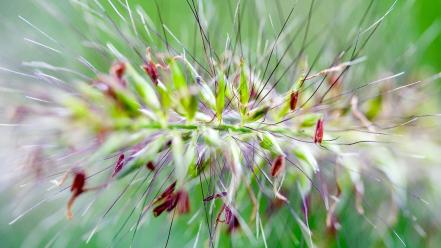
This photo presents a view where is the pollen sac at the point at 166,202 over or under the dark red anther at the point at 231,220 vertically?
over

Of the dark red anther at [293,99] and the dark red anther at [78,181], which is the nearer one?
the dark red anther at [78,181]

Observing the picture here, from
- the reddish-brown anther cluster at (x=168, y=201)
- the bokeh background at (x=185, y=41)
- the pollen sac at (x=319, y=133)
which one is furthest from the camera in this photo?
the bokeh background at (x=185, y=41)

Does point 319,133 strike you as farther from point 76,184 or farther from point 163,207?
point 76,184

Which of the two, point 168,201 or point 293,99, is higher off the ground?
point 293,99

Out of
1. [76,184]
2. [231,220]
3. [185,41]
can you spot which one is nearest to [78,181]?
[76,184]

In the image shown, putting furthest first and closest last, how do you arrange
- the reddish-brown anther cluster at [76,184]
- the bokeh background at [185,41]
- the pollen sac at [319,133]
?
1. the bokeh background at [185,41]
2. the pollen sac at [319,133]
3. the reddish-brown anther cluster at [76,184]

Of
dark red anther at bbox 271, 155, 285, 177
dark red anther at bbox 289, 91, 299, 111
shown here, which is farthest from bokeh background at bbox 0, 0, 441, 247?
dark red anther at bbox 271, 155, 285, 177

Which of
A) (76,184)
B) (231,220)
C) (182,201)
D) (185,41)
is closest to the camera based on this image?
(76,184)

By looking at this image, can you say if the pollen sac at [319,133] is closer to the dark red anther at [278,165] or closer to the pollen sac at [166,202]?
the dark red anther at [278,165]

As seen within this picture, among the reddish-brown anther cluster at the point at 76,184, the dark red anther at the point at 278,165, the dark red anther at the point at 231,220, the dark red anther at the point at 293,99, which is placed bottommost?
the dark red anther at the point at 231,220

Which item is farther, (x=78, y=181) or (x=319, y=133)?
(x=319, y=133)

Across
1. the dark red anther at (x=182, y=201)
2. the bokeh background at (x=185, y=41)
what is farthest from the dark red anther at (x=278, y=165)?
the bokeh background at (x=185, y=41)

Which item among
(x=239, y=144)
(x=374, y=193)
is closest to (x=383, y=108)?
(x=374, y=193)
